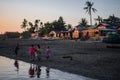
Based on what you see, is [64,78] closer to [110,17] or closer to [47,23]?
[110,17]

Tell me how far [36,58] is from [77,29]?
192 ft

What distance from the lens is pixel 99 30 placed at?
211ft

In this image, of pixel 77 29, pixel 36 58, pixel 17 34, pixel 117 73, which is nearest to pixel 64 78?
pixel 117 73

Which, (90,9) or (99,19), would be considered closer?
(90,9)

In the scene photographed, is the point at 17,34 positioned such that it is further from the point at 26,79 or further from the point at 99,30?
the point at 26,79

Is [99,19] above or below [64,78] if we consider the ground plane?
above

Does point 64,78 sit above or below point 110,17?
below

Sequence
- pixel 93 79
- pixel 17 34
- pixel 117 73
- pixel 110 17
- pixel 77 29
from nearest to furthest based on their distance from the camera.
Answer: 1. pixel 93 79
2. pixel 117 73
3. pixel 77 29
4. pixel 110 17
5. pixel 17 34

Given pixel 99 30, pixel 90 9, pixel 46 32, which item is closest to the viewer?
pixel 99 30

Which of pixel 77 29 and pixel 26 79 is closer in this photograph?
pixel 26 79

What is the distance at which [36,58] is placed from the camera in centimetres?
2092

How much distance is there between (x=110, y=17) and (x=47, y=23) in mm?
32471

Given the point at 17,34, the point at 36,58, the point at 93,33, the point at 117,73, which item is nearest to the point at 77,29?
the point at 93,33

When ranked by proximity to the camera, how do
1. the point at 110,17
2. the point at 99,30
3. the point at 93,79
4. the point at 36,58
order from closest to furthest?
the point at 93,79 < the point at 36,58 < the point at 99,30 < the point at 110,17
